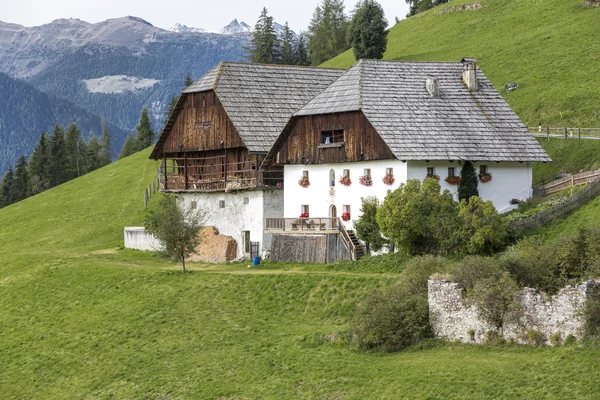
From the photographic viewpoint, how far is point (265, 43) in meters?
134

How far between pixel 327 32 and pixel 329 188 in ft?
322

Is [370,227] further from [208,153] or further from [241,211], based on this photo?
[208,153]

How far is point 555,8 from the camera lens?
10225cm

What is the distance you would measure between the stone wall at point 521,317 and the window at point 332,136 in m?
19.4

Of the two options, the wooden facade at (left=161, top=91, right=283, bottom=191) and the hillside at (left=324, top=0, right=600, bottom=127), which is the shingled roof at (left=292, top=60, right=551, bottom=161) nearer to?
the wooden facade at (left=161, top=91, right=283, bottom=191)

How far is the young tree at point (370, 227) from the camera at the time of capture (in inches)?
2044

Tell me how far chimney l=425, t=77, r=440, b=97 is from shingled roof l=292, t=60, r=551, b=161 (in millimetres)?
185

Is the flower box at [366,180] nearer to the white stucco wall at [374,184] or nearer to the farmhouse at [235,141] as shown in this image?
the white stucco wall at [374,184]

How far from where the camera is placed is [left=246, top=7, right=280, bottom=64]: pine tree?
133 metres

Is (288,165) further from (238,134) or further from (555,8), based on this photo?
(555,8)

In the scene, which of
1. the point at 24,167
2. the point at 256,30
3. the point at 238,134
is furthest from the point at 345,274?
the point at 24,167

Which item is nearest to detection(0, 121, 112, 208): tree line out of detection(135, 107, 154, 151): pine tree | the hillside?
detection(135, 107, 154, 151): pine tree

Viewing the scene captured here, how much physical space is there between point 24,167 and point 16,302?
89417mm

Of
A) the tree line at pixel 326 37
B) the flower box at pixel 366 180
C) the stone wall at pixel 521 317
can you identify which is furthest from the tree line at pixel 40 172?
the stone wall at pixel 521 317
